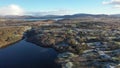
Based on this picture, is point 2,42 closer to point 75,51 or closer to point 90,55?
point 75,51

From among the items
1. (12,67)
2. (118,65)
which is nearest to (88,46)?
(118,65)

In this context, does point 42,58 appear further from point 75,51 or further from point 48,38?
point 48,38

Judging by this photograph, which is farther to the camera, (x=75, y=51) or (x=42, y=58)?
(x=75, y=51)

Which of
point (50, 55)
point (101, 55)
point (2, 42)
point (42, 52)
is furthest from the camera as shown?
point (2, 42)

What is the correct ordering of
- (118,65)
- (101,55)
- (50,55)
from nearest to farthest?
(118,65) < (101,55) < (50,55)

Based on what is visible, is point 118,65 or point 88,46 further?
point 88,46

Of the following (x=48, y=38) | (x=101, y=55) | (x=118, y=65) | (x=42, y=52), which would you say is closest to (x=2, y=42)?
(x=48, y=38)

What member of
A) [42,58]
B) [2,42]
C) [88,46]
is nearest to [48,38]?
[2,42]

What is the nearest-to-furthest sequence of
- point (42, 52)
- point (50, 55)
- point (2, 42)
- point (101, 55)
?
1. point (101, 55)
2. point (50, 55)
3. point (42, 52)
4. point (2, 42)

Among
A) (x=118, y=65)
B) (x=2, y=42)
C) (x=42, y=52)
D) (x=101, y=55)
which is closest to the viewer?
(x=118, y=65)
